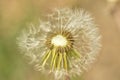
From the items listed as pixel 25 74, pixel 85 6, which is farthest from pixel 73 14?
pixel 85 6

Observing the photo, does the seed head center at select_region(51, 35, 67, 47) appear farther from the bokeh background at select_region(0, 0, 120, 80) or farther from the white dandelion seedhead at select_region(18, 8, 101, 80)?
the bokeh background at select_region(0, 0, 120, 80)

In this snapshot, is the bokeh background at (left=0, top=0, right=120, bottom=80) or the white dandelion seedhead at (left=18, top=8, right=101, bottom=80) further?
the bokeh background at (left=0, top=0, right=120, bottom=80)

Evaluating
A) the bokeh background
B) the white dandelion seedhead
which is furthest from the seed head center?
the bokeh background

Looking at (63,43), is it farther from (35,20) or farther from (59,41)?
(35,20)

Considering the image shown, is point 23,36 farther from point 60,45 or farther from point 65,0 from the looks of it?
point 65,0

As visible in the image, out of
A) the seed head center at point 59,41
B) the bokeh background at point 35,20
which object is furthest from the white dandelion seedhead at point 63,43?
the bokeh background at point 35,20

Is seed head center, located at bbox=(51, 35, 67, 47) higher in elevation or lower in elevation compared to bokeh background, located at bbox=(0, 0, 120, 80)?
lower
